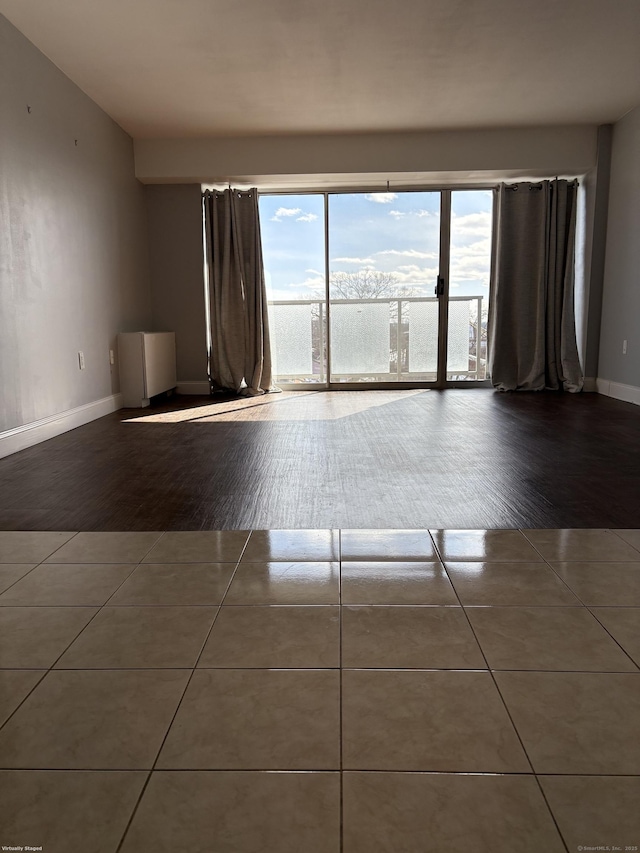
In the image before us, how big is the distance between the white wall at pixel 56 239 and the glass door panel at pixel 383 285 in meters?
2.05

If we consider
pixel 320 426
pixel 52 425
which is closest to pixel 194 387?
pixel 52 425

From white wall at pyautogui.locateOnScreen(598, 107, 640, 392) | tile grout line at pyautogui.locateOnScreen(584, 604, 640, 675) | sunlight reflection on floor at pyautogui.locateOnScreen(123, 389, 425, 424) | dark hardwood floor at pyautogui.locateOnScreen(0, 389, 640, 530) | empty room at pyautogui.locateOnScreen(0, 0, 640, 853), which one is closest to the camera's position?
empty room at pyautogui.locateOnScreen(0, 0, 640, 853)

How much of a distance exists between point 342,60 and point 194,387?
3293 mm

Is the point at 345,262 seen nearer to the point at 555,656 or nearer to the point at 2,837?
the point at 555,656

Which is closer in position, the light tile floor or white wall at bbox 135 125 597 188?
the light tile floor

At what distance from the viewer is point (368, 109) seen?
4973mm

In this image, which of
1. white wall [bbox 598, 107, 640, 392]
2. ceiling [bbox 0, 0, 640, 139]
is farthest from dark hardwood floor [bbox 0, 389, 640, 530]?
ceiling [bbox 0, 0, 640, 139]

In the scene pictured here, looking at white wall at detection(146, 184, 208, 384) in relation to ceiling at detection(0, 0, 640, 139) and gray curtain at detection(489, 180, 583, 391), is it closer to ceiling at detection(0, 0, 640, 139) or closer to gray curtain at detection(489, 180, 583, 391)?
ceiling at detection(0, 0, 640, 139)

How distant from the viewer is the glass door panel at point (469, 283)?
6.16 metres

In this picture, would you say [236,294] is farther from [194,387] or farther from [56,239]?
[56,239]

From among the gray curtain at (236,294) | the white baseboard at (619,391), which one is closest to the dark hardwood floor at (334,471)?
the white baseboard at (619,391)

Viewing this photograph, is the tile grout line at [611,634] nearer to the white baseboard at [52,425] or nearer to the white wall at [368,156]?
the white baseboard at [52,425]

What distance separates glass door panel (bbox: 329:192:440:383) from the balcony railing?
0.03 feet

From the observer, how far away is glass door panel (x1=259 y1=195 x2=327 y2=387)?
20.4 ft
